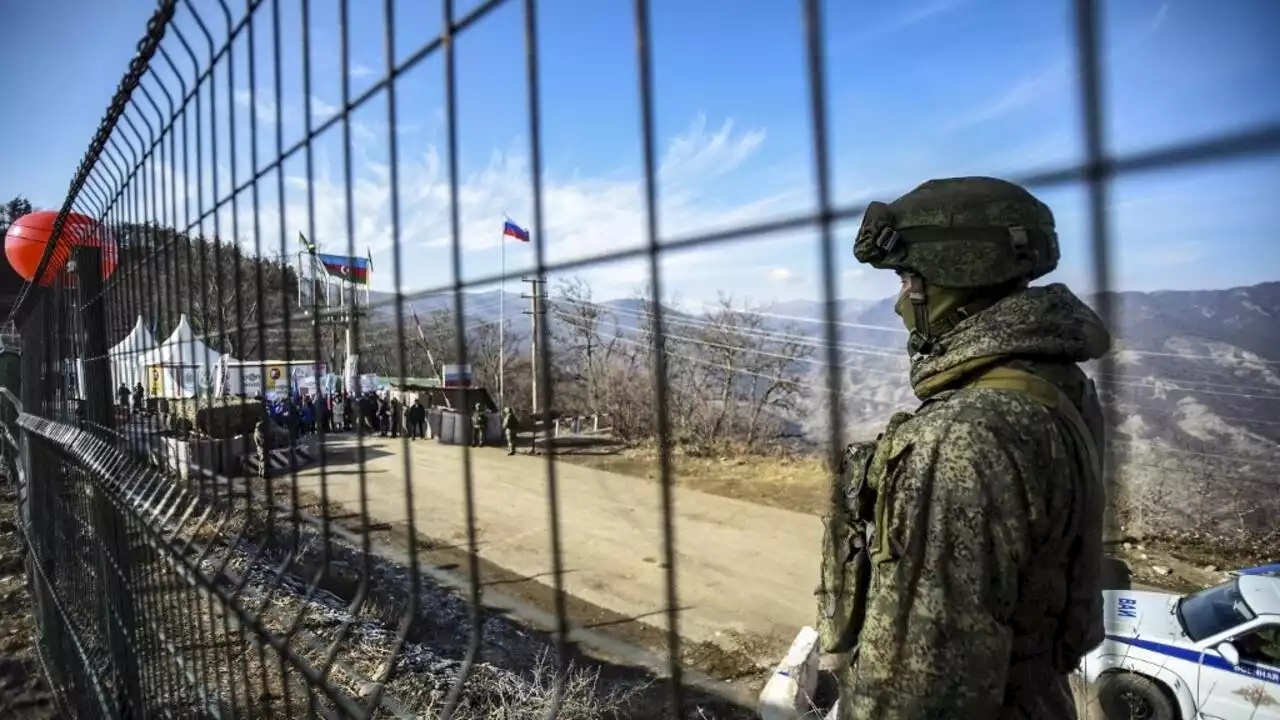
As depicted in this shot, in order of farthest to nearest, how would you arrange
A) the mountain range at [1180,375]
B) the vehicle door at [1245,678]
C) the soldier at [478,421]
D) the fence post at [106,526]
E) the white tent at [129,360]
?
1. the soldier at [478,421]
2. the vehicle door at [1245,678]
3. the white tent at [129,360]
4. the fence post at [106,526]
5. the mountain range at [1180,375]

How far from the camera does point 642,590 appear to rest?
31.5 feet

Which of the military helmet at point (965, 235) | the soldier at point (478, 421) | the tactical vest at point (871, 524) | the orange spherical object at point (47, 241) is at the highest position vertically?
the orange spherical object at point (47, 241)

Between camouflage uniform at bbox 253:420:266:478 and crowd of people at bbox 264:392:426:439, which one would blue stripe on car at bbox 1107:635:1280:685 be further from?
camouflage uniform at bbox 253:420:266:478

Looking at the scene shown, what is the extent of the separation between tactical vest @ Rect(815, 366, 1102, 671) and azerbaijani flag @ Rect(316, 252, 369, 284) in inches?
40.9

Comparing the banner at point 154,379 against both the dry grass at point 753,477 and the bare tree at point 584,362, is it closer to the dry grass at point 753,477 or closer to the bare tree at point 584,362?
the bare tree at point 584,362

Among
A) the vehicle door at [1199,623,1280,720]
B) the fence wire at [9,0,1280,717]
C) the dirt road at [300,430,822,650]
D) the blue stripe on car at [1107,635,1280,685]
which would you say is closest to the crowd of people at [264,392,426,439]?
the fence wire at [9,0,1280,717]

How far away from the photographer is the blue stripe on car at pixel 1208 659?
4.36 metres

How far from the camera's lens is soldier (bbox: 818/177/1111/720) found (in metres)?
1.08

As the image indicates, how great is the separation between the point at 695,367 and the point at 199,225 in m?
7.03

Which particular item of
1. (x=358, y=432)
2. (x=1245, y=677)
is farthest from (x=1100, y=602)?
(x=1245, y=677)

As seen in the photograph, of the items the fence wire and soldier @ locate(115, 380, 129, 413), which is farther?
soldier @ locate(115, 380, 129, 413)

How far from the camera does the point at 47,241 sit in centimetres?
536

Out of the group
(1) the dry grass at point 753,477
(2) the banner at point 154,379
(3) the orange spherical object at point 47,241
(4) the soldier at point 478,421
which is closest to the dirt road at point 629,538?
(1) the dry grass at point 753,477

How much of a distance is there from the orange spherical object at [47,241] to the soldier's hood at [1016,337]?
378 cm
